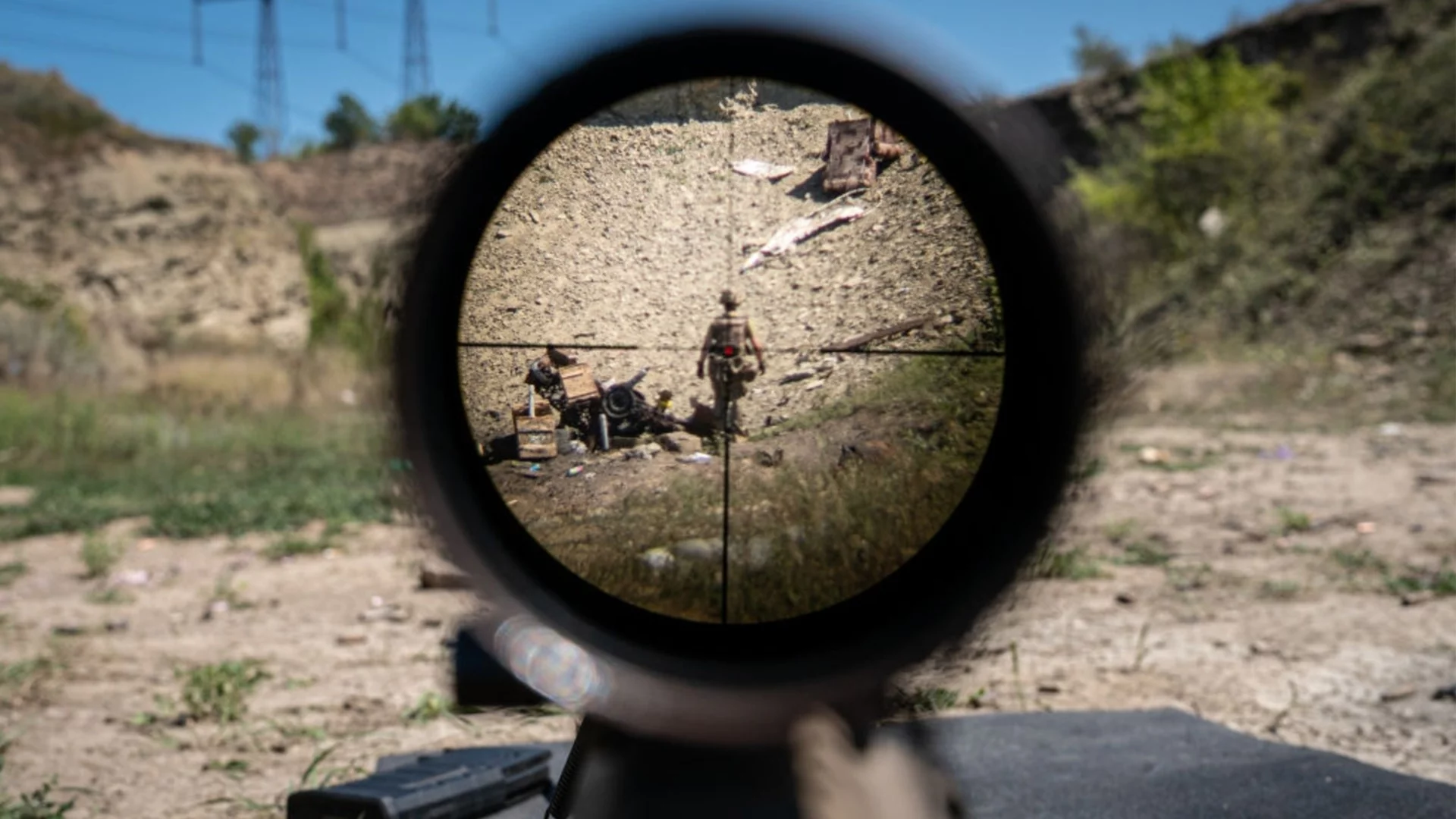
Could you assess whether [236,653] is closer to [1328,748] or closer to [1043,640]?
[1043,640]

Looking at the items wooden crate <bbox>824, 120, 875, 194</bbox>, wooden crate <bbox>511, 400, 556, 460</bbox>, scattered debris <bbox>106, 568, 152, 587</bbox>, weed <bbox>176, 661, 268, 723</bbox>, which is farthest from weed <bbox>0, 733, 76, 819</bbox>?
scattered debris <bbox>106, 568, 152, 587</bbox>

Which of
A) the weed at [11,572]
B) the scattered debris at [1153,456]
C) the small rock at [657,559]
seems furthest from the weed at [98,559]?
the scattered debris at [1153,456]

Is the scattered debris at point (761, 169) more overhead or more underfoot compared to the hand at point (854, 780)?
more overhead

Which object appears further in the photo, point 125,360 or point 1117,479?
point 125,360

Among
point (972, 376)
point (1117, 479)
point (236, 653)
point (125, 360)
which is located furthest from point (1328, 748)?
point (125, 360)

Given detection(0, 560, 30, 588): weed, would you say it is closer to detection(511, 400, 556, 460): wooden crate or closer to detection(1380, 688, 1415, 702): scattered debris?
detection(511, 400, 556, 460): wooden crate

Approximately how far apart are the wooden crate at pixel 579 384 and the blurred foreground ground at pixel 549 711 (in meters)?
0.22

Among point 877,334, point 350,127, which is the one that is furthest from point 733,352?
point 350,127

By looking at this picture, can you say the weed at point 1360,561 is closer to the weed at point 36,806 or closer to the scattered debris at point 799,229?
the scattered debris at point 799,229

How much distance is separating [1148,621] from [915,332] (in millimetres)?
2967

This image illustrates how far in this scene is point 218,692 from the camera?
3.16m

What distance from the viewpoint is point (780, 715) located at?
1.16 meters

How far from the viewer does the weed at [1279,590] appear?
4.13 metres

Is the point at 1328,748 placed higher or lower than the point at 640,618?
lower
